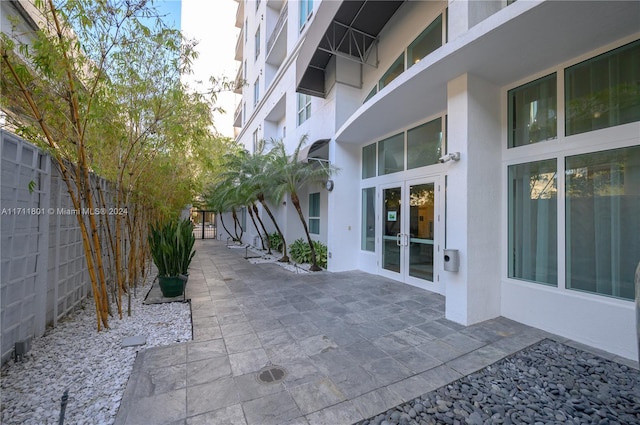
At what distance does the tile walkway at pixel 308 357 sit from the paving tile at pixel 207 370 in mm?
11

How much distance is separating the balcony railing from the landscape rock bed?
14237 mm

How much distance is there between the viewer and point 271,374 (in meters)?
2.83

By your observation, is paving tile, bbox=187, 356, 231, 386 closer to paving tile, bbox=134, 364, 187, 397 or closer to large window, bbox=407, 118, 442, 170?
paving tile, bbox=134, 364, 187, 397

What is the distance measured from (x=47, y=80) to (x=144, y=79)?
41.5 inches

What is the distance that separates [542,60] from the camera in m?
3.76

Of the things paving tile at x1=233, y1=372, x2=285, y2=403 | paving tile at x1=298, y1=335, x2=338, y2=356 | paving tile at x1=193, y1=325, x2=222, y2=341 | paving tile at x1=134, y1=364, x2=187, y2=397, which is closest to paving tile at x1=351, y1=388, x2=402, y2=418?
paving tile at x1=233, y1=372, x2=285, y2=403

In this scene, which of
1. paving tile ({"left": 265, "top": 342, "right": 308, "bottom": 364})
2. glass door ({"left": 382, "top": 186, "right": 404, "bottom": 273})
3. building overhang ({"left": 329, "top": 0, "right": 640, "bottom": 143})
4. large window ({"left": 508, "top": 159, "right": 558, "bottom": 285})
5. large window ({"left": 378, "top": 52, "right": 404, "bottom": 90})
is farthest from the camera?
glass door ({"left": 382, "top": 186, "right": 404, "bottom": 273})

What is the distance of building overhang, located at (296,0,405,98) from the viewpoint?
638 cm

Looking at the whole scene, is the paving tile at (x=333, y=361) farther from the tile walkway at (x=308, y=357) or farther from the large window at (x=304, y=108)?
the large window at (x=304, y=108)

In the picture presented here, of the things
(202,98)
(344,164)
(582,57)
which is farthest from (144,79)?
(582,57)

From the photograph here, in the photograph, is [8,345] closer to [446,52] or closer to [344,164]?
[446,52]

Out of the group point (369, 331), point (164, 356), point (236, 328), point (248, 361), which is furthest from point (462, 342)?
point (164, 356)

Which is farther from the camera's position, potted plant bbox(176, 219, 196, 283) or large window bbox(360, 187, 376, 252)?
large window bbox(360, 187, 376, 252)

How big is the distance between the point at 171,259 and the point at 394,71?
691 cm
